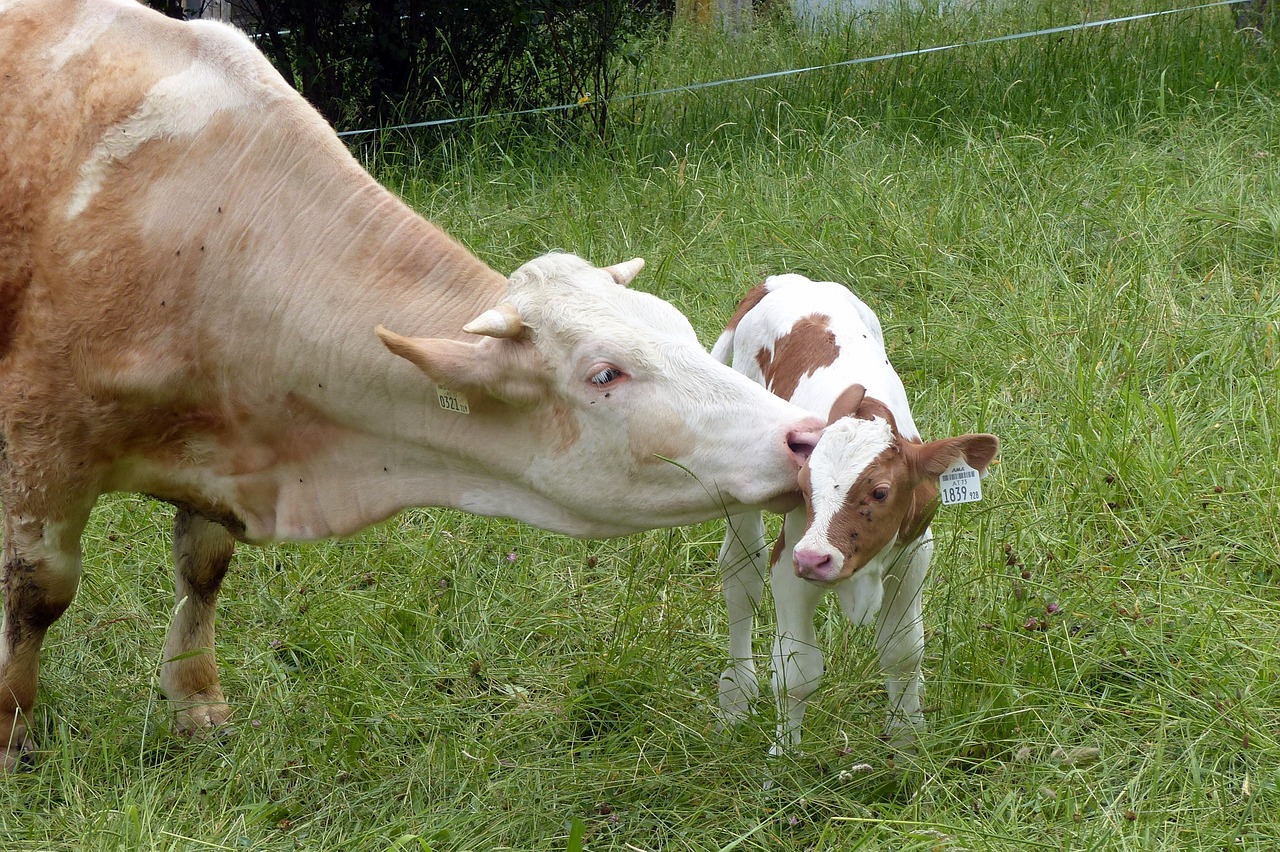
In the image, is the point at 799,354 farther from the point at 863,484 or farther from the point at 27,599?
the point at 27,599

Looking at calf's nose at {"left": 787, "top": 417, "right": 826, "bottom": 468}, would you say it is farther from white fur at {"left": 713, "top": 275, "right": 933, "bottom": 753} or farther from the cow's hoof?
the cow's hoof

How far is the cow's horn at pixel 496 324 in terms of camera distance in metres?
2.86

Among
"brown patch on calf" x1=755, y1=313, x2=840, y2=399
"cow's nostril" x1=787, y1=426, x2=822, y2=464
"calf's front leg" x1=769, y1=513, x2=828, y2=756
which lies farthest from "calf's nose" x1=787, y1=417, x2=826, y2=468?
"brown patch on calf" x1=755, y1=313, x2=840, y2=399

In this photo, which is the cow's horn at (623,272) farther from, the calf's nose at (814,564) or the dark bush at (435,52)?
the dark bush at (435,52)

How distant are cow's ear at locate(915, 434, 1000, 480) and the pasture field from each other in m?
0.57

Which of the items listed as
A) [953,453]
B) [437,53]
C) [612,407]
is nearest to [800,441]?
[612,407]

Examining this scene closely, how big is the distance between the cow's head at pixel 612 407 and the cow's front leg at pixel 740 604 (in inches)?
31.1

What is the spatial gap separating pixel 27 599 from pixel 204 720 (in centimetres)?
66

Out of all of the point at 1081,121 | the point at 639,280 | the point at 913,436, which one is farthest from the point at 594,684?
the point at 1081,121

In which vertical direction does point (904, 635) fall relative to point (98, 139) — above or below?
below

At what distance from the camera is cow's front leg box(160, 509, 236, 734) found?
12.9ft

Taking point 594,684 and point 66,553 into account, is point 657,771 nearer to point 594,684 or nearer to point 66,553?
point 594,684

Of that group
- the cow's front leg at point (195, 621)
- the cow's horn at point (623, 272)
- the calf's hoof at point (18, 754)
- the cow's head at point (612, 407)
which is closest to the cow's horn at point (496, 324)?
the cow's head at point (612, 407)

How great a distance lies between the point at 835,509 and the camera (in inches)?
112
